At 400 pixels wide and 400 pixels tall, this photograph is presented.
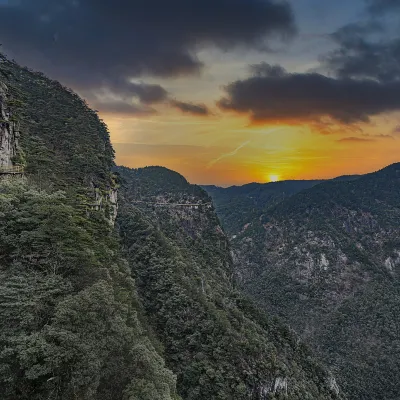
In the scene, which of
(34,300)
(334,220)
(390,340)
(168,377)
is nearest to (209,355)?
(168,377)

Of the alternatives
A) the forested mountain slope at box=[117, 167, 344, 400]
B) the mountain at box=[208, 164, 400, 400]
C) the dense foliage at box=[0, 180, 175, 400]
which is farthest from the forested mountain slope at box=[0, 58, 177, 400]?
the mountain at box=[208, 164, 400, 400]

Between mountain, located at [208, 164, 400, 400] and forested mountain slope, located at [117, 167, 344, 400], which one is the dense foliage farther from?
mountain, located at [208, 164, 400, 400]

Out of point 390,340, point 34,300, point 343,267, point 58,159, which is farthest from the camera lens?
point 343,267

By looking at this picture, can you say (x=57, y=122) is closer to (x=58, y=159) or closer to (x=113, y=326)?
(x=58, y=159)

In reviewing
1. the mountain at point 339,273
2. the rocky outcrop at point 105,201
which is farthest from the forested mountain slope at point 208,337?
the mountain at point 339,273

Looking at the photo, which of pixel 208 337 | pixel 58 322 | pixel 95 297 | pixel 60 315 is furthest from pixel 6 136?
pixel 208 337

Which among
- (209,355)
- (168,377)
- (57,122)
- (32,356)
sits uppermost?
(57,122)

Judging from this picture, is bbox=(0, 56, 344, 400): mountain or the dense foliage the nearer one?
the dense foliage
